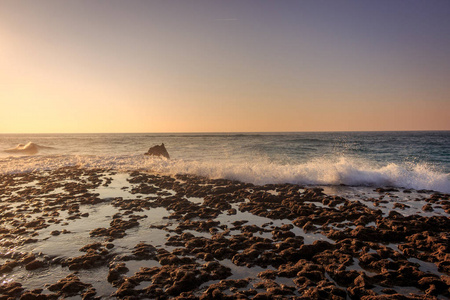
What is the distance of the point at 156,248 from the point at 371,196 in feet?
37.5

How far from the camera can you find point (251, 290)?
200 inches

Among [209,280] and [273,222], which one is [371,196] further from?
[209,280]

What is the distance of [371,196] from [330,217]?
17.3ft

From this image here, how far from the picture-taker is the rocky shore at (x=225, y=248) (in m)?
5.21

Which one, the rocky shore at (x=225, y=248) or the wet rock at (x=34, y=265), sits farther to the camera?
the wet rock at (x=34, y=265)

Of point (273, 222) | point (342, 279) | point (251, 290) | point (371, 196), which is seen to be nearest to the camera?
point (251, 290)

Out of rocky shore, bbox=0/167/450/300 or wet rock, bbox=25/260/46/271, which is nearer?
rocky shore, bbox=0/167/450/300

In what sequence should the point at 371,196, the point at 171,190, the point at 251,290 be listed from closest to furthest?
the point at 251,290 → the point at 371,196 → the point at 171,190

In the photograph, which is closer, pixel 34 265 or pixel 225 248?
pixel 34 265

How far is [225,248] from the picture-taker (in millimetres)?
6949

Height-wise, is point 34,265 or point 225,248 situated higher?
point 225,248

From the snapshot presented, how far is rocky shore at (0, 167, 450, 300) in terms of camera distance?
17.1 feet

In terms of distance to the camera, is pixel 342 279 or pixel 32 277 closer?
pixel 342 279

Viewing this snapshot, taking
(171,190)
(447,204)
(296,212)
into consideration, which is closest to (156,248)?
(296,212)
